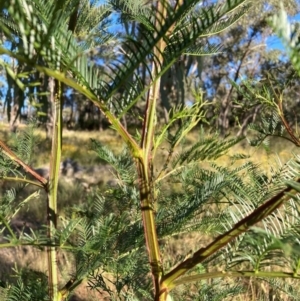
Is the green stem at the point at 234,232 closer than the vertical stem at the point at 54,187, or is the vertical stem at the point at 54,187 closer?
the green stem at the point at 234,232

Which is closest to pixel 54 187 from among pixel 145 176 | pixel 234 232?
pixel 145 176

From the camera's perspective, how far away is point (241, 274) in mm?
574

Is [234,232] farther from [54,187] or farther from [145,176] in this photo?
[54,187]

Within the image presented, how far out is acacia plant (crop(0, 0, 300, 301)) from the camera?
43cm

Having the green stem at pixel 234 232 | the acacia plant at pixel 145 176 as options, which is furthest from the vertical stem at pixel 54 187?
the green stem at pixel 234 232

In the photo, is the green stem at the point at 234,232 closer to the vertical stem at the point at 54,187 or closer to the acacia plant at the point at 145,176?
the acacia plant at the point at 145,176

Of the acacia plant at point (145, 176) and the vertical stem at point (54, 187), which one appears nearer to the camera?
the acacia plant at point (145, 176)

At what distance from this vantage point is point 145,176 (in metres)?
0.65

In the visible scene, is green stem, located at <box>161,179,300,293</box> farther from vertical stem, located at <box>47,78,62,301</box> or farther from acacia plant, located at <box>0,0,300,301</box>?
vertical stem, located at <box>47,78,62,301</box>

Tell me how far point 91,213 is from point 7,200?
22 centimetres

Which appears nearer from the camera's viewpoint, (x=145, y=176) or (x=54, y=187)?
(x=145, y=176)

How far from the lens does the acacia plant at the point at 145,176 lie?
43 cm

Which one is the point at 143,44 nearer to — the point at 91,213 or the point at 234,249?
the point at 234,249

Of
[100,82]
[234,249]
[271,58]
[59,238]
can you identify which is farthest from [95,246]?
[271,58]
